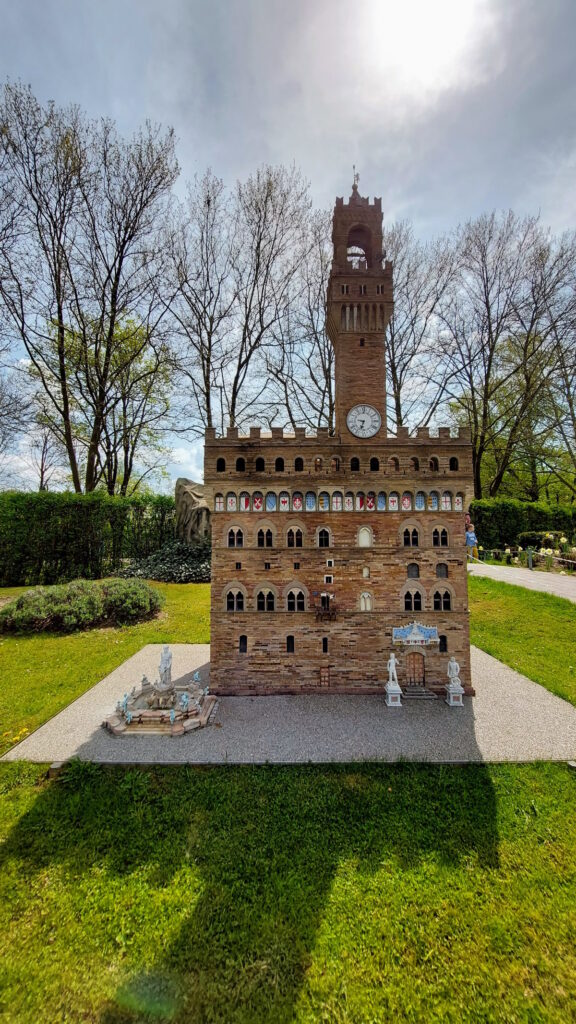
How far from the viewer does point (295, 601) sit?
452 inches

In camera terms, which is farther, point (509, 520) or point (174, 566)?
point (509, 520)

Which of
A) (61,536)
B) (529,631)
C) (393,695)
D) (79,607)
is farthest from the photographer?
(61,536)

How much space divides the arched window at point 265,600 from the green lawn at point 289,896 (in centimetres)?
420

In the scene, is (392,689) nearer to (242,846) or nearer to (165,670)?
(242,846)

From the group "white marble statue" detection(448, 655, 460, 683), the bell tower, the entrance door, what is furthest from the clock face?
"white marble statue" detection(448, 655, 460, 683)

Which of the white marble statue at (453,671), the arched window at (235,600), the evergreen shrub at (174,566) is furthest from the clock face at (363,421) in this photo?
the evergreen shrub at (174,566)

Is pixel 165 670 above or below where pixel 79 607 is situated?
below

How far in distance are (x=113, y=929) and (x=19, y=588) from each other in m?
21.6

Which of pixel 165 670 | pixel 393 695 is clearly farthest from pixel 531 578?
pixel 165 670

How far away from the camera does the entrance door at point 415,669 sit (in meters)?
11.4

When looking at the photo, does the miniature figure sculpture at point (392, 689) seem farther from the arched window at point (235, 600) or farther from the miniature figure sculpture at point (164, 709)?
the miniature figure sculpture at point (164, 709)

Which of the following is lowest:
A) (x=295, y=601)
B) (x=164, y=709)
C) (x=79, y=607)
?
(x=164, y=709)

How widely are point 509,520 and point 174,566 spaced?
2421 cm

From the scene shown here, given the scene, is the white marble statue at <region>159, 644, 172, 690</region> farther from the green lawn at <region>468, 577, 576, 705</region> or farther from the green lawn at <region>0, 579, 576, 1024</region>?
the green lawn at <region>468, 577, 576, 705</region>
